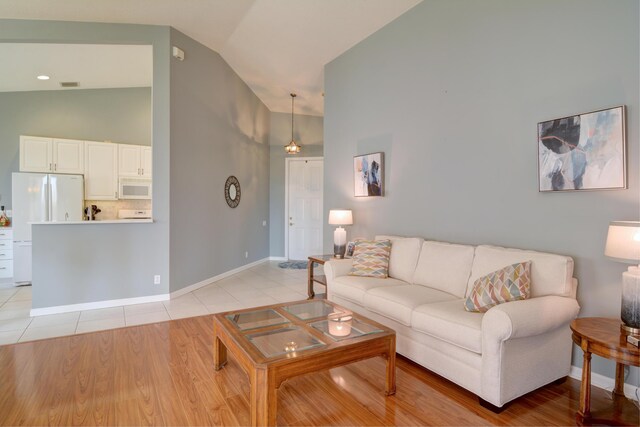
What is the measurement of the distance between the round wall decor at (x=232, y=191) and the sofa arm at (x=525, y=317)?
484 centimetres

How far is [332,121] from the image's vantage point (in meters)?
5.26

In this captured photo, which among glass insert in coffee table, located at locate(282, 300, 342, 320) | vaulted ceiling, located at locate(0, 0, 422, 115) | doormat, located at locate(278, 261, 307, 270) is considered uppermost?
vaulted ceiling, located at locate(0, 0, 422, 115)

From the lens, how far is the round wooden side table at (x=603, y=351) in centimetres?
174

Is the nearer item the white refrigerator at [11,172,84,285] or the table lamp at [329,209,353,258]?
the table lamp at [329,209,353,258]

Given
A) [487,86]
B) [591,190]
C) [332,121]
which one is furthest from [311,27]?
[591,190]

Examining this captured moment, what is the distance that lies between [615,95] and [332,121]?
3.56 meters

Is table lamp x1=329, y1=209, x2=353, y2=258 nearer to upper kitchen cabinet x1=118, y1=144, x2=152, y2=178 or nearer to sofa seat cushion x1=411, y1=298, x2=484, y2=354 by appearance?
sofa seat cushion x1=411, y1=298, x2=484, y2=354

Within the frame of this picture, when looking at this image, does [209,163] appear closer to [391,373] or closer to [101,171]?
[101,171]

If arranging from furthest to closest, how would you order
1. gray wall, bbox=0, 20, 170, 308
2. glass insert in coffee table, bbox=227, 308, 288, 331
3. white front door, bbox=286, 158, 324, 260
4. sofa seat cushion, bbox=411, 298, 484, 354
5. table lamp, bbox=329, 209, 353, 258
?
white front door, bbox=286, 158, 324, 260, table lamp, bbox=329, 209, 353, 258, gray wall, bbox=0, 20, 170, 308, glass insert in coffee table, bbox=227, 308, 288, 331, sofa seat cushion, bbox=411, 298, 484, 354

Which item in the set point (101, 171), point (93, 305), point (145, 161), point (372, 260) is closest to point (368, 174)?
point (372, 260)

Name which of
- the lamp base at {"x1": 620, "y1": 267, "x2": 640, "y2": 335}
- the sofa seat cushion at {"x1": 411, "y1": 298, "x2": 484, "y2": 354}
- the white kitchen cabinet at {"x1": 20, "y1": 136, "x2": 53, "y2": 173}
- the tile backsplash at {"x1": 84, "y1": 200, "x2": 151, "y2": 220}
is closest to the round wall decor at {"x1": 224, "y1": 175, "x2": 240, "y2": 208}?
the tile backsplash at {"x1": 84, "y1": 200, "x2": 151, "y2": 220}

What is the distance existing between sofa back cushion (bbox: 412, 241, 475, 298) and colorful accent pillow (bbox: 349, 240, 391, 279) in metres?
0.36

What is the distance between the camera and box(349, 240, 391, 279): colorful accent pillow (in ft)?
11.5

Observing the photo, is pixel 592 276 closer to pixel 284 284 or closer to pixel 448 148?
pixel 448 148
